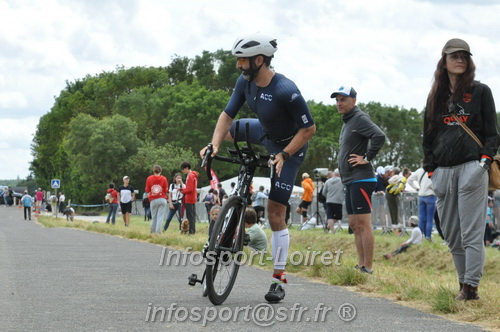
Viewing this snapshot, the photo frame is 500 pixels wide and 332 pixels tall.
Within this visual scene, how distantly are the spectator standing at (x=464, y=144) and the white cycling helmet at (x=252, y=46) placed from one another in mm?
1483

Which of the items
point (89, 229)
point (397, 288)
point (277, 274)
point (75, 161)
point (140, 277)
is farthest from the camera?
point (75, 161)

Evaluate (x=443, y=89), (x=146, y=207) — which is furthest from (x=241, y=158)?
(x=146, y=207)

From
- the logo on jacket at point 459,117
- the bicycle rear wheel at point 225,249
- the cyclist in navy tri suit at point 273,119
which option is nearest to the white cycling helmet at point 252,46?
the cyclist in navy tri suit at point 273,119

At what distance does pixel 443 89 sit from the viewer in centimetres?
727

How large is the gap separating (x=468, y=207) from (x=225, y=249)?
206cm

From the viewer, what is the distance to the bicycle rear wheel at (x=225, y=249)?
6.80 m

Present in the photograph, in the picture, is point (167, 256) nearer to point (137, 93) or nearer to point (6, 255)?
point (6, 255)

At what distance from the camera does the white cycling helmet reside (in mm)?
7043

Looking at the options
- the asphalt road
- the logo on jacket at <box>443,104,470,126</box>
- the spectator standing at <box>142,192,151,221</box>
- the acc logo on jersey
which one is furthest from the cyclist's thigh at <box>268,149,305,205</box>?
the spectator standing at <box>142,192,151,221</box>

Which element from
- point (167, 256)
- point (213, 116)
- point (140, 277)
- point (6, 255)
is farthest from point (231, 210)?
point (213, 116)

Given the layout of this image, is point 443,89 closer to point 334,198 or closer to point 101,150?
point 334,198

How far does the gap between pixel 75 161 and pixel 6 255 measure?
7454 centimetres

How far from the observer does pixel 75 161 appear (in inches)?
3430

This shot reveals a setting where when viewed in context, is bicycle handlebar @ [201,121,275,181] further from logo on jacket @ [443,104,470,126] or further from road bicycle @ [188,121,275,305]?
logo on jacket @ [443,104,470,126]
